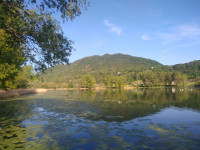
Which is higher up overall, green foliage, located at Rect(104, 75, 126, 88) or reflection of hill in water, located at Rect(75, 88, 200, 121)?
green foliage, located at Rect(104, 75, 126, 88)

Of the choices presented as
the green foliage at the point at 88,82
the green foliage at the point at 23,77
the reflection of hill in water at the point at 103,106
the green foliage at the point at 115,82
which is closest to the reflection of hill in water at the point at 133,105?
the reflection of hill in water at the point at 103,106

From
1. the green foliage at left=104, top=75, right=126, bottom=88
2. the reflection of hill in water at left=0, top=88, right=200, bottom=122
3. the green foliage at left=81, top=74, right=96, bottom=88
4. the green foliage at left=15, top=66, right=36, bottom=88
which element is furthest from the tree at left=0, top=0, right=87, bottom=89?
the green foliage at left=104, top=75, right=126, bottom=88

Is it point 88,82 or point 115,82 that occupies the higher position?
point 88,82

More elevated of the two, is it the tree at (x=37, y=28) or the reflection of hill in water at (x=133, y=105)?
the tree at (x=37, y=28)

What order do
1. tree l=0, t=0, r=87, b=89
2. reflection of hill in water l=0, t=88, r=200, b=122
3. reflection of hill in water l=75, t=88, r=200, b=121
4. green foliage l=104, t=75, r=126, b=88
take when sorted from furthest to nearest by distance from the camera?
green foliage l=104, t=75, r=126, b=88 < reflection of hill in water l=0, t=88, r=200, b=122 < reflection of hill in water l=75, t=88, r=200, b=121 < tree l=0, t=0, r=87, b=89

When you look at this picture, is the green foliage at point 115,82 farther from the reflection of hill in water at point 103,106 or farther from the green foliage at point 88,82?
the reflection of hill in water at point 103,106

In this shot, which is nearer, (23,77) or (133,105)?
(133,105)

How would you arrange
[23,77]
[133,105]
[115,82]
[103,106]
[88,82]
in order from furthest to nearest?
[115,82] → [88,82] → [23,77] → [133,105] → [103,106]

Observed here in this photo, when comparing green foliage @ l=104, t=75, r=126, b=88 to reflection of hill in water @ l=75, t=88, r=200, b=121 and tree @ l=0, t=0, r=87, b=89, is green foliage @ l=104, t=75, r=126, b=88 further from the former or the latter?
tree @ l=0, t=0, r=87, b=89

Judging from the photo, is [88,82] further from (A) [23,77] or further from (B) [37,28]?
(B) [37,28]

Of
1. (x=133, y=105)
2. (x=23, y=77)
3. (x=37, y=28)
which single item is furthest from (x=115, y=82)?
(x=37, y=28)

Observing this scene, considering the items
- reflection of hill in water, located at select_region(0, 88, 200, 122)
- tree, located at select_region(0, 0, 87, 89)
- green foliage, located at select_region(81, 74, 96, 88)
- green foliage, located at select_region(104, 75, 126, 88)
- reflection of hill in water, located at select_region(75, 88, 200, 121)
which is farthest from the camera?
green foliage, located at select_region(104, 75, 126, 88)

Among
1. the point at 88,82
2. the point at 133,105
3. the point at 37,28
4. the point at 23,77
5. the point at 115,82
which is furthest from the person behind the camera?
the point at 115,82

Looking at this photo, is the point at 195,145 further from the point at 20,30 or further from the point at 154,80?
the point at 154,80
